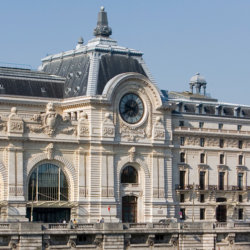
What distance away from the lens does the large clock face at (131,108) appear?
136 meters

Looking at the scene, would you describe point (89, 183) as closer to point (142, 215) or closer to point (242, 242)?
point (142, 215)

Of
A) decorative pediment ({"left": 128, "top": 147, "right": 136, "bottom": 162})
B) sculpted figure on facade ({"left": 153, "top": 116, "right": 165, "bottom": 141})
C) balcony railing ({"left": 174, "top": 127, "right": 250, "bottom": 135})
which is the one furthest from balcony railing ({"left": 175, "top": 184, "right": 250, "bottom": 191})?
decorative pediment ({"left": 128, "top": 147, "right": 136, "bottom": 162})

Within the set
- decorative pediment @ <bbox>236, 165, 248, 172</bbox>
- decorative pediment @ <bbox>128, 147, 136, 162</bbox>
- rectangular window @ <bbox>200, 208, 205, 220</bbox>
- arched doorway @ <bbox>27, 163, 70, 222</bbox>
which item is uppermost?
decorative pediment @ <bbox>128, 147, 136, 162</bbox>

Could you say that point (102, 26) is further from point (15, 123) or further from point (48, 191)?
point (48, 191)

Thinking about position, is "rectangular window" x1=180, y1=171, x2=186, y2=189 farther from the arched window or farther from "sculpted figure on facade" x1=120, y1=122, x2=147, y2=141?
"sculpted figure on facade" x1=120, y1=122, x2=147, y2=141

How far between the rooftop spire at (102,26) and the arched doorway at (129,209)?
887 inches

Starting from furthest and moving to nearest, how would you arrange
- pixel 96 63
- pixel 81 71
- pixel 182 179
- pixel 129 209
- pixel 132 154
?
pixel 182 179 → pixel 81 71 → pixel 96 63 → pixel 129 209 → pixel 132 154

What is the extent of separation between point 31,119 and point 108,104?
10764 mm

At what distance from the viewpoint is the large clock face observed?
5369 inches

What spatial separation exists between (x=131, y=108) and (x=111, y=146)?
615 centimetres

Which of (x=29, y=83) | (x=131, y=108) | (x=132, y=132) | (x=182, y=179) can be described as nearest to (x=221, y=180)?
(x=182, y=179)

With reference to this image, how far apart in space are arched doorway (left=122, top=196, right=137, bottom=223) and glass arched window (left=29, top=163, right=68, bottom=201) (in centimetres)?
852

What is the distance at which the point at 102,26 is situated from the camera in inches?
5664

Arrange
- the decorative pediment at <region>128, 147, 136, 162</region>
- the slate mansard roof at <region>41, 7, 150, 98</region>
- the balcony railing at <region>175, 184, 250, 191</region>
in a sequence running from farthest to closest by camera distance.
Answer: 1. the balcony railing at <region>175, 184, 250, 191</region>
2. the slate mansard roof at <region>41, 7, 150, 98</region>
3. the decorative pediment at <region>128, 147, 136, 162</region>
